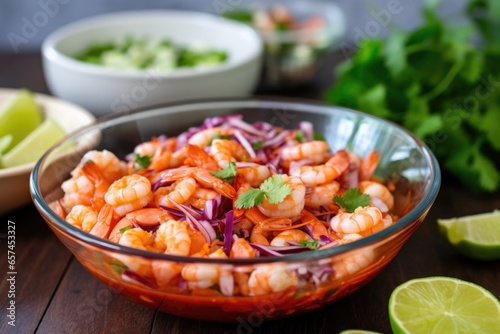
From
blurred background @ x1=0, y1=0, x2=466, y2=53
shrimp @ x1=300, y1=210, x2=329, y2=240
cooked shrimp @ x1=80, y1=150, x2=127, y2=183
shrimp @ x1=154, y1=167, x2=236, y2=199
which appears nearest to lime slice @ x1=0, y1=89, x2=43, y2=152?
cooked shrimp @ x1=80, y1=150, x2=127, y2=183

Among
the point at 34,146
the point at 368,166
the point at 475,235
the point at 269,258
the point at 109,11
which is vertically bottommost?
the point at 109,11

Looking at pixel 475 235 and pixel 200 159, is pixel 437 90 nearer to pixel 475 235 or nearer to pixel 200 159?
pixel 475 235

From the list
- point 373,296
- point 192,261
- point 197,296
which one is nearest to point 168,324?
point 197,296

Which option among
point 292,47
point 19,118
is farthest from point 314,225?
point 292,47

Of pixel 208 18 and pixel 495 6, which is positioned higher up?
pixel 495 6

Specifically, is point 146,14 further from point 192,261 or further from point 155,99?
point 192,261

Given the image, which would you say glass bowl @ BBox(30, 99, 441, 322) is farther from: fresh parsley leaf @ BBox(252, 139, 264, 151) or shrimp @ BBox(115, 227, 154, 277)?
fresh parsley leaf @ BBox(252, 139, 264, 151)
